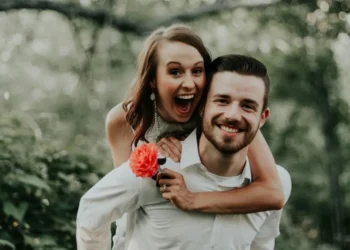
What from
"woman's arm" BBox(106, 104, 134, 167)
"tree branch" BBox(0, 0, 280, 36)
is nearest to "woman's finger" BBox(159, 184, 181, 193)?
"woman's arm" BBox(106, 104, 134, 167)

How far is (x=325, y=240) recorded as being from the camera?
13.7 meters

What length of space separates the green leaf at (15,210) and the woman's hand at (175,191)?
2214mm

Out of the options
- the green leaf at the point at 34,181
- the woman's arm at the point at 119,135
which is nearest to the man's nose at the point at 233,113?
the woman's arm at the point at 119,135

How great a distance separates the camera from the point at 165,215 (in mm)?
2938

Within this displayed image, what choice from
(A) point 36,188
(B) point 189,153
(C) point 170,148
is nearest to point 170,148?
(C) point 170,148

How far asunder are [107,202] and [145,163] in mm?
282

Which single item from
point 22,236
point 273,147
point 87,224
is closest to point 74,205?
point 22,236

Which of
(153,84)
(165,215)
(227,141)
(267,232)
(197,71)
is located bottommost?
(267,232)

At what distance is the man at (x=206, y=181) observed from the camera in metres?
2.83

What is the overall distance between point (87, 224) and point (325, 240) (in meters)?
11.5

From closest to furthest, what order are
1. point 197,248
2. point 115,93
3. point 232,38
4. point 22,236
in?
point 197,248 → point 22,236 → point 115,93 → point 232,38

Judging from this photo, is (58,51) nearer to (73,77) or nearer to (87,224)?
(73,77)

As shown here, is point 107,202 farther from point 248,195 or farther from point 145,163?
point 248,195

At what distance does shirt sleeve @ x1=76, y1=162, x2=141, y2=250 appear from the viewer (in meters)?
2.89
